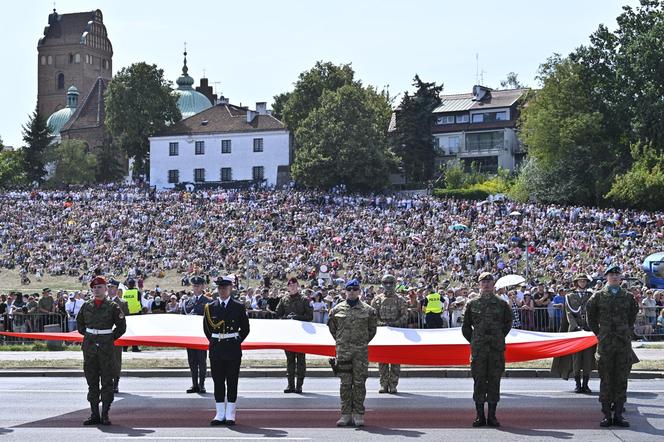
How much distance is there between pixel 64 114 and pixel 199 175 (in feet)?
169

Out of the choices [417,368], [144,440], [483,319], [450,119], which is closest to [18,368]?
[417,368]

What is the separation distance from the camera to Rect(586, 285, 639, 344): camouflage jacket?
592 inches

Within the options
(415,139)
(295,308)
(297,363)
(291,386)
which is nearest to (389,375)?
(297,363)

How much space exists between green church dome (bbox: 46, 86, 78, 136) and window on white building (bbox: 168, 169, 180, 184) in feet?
146

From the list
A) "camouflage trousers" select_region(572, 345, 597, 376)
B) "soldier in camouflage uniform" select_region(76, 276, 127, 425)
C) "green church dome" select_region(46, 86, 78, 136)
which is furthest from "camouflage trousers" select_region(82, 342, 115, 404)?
"green church dome" select_region(46, 86, 78, 136)

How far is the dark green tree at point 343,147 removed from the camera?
88250mm

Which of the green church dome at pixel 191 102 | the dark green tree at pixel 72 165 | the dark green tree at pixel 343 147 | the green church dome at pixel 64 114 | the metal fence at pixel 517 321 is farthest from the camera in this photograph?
the green church dome at pixel 64 114

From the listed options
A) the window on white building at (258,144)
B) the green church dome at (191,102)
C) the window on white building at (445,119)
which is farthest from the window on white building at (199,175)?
the green church dome at (191,102)

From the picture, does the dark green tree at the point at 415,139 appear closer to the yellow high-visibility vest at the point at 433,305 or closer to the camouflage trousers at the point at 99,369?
the yellow high-visibility vest at the point at 433,305

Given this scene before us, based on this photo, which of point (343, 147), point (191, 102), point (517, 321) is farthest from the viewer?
point (191, 102)

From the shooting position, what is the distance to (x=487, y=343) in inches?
591

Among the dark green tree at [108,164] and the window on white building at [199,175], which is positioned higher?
the dark green tree at [108,164]

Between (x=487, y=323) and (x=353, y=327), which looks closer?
(x=487, y=323)

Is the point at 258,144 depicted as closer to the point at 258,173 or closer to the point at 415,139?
the point at 258,173
